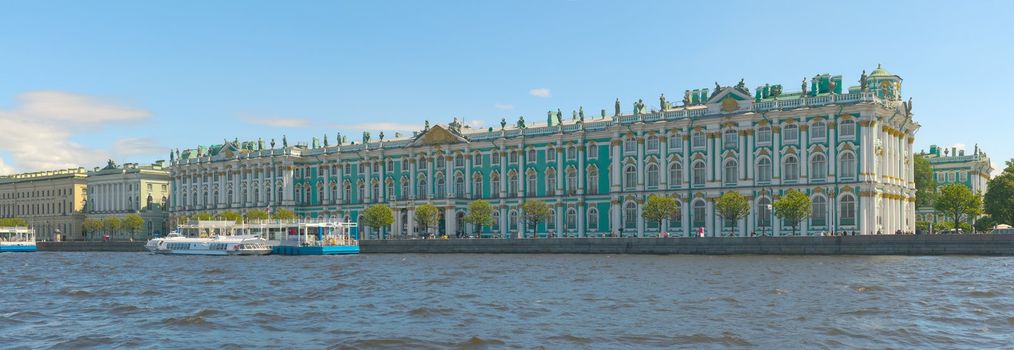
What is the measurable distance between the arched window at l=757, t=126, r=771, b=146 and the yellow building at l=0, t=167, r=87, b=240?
3397 inches

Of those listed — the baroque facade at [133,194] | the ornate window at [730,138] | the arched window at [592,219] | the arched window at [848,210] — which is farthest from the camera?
the baroque facade at [133,194]

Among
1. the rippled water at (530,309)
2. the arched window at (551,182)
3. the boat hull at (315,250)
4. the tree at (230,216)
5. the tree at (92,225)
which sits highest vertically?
the arched window at (551,182)

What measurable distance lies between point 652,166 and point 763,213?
32.1ft

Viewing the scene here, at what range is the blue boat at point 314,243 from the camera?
82.6 metres

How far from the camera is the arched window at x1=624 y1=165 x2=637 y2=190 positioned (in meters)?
84.6

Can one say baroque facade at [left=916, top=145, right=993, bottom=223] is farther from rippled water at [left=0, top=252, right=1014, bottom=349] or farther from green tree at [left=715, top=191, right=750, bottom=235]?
rippled water at [left=0, top=252, right=1014, bottom=349]

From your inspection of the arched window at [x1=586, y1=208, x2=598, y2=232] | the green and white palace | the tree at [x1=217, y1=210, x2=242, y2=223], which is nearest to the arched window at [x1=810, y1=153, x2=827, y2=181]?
the green and white palace

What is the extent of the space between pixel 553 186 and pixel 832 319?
6353 centimetres

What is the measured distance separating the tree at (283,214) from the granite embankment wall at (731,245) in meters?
16.5

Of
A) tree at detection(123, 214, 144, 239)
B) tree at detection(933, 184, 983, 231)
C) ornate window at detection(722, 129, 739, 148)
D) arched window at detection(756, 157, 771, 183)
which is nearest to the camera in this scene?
arched window at detection(756, 157, 771, 183)

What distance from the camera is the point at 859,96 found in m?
73.2

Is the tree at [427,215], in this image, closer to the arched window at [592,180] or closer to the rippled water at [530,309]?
the arched window at [592,180]

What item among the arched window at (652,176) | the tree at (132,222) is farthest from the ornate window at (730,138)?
the tree at (132,222)

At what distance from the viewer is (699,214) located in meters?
80.8
